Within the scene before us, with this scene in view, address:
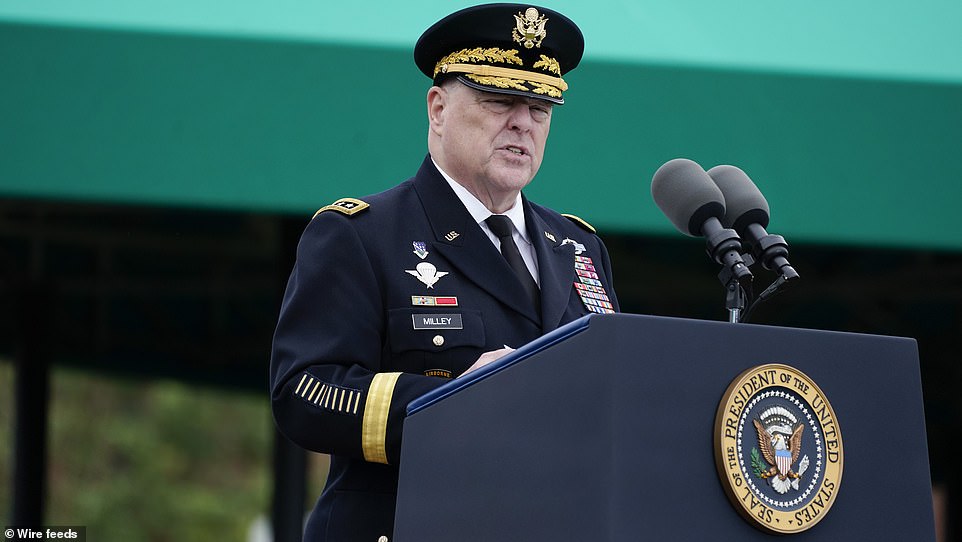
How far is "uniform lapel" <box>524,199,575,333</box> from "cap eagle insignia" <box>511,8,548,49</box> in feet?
1.06

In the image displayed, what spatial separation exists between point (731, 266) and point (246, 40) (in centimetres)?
268

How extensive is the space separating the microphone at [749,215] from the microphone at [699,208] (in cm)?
2

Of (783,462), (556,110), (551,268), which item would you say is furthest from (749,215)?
(556,110)

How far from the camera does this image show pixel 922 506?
6.43 ft

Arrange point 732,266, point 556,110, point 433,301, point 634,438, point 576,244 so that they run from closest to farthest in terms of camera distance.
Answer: point 634,438
point 732,266
point 433,301
point 576,244
point 556,110

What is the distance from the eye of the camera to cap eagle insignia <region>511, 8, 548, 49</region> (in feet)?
8.55

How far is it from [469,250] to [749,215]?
0.52 metres

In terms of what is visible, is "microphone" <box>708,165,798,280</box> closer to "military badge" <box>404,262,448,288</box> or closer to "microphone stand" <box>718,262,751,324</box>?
"microphone stand" <box>718,262,751,324</box>

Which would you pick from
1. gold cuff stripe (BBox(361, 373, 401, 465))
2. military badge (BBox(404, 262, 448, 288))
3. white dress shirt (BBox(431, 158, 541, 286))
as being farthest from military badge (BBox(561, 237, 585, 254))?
gold cuff stripe (BBox(361, 373, 401, 465))

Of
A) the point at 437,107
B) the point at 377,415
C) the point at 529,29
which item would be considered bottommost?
the point at 377,415

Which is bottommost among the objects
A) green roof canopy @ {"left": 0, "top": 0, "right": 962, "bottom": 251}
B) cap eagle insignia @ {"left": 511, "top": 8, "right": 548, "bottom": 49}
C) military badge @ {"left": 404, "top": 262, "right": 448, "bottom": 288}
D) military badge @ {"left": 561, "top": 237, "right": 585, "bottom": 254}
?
military badge @ {"left": 404, "top": 262, "right": 448, "bottom": 288}

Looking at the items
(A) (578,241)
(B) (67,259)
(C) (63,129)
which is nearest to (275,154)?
(C) (63,129)

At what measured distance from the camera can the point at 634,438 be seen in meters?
1.73

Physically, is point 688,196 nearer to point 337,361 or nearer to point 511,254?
point 511,254
